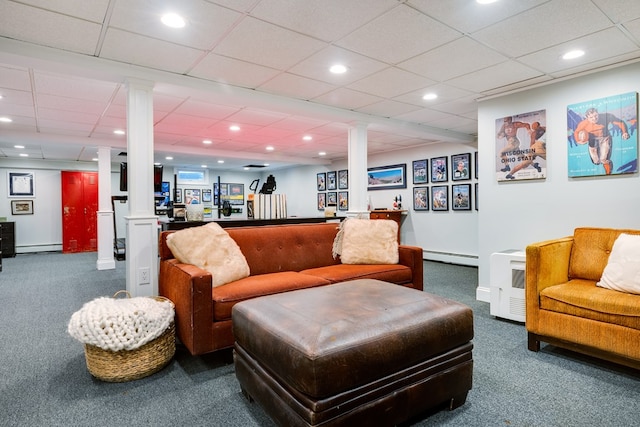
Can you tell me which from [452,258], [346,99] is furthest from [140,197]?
[452,258]

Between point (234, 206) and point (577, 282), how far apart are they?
33.2ft

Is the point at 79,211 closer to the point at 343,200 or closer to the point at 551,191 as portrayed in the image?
the point at 343,200

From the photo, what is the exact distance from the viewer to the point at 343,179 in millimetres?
9047

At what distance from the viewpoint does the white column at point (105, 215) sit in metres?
6.54

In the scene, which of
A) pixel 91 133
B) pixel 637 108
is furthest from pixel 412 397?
pixel 91 133

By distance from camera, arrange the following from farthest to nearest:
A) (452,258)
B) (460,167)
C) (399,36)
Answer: (452,258), (460,167), (399,36)

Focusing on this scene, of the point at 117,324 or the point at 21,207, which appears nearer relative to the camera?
the point at 117,324

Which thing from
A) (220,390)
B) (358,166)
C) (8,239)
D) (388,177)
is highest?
(388,177)

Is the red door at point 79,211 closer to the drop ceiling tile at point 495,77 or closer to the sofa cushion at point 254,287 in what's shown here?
the sofa cushion at point 254,287

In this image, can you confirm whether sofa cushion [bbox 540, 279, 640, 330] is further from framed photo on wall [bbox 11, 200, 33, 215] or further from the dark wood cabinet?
framed photo on wall [bbox 11, 200, 33, 215]

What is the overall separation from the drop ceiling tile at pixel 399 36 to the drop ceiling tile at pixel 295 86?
0.83 m

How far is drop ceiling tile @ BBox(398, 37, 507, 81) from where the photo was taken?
2803 millimetres

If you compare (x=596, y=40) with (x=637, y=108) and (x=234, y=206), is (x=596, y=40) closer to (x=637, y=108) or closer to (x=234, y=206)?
(x=637, y=108)

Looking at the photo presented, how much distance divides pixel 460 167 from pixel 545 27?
4.30m
